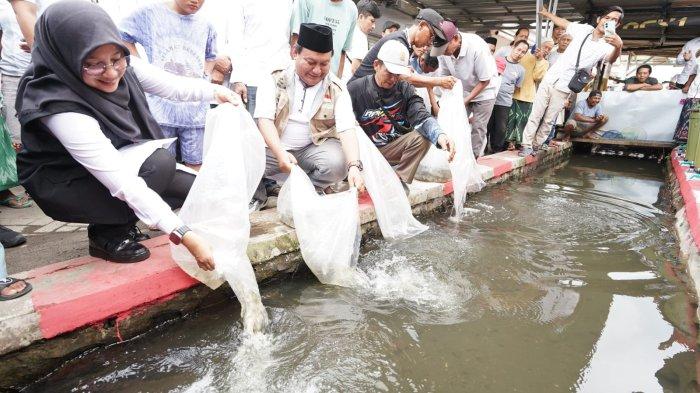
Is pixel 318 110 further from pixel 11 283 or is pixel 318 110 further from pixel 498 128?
pixel 498 128

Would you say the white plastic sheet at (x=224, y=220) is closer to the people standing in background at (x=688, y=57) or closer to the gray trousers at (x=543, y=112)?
the gray trousers at (x=543, y=112)

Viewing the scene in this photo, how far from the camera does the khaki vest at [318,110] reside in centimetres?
247

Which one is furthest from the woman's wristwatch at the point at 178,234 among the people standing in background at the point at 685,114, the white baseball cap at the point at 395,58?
the people standing in background at the point at 685,114

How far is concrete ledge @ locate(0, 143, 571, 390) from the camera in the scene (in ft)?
4.53

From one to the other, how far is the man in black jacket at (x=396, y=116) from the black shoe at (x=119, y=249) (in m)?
1.91

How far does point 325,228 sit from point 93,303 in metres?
1.07

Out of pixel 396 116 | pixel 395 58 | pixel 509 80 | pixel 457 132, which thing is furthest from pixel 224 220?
pixel 509 80

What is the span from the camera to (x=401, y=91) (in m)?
3.07

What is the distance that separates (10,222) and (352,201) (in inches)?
86.7

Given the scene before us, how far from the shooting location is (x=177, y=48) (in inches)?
95.4

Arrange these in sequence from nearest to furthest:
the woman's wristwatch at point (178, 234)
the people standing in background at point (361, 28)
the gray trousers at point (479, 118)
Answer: the woman's wristwatch at point (178, 234), the people standing in background at point (361, 28), the gray trousers at point (479, 118)

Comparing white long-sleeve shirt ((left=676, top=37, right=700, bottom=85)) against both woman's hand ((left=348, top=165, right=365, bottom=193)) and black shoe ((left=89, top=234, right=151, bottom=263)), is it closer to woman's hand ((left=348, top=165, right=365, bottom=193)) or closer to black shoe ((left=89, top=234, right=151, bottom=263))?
woman's hand ((left=348, top=165, right=365, bottom=193))

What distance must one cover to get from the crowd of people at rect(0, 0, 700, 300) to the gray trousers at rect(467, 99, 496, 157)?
0.02 metres

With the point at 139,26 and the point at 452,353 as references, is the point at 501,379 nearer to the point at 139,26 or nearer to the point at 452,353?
the point at 452,353
